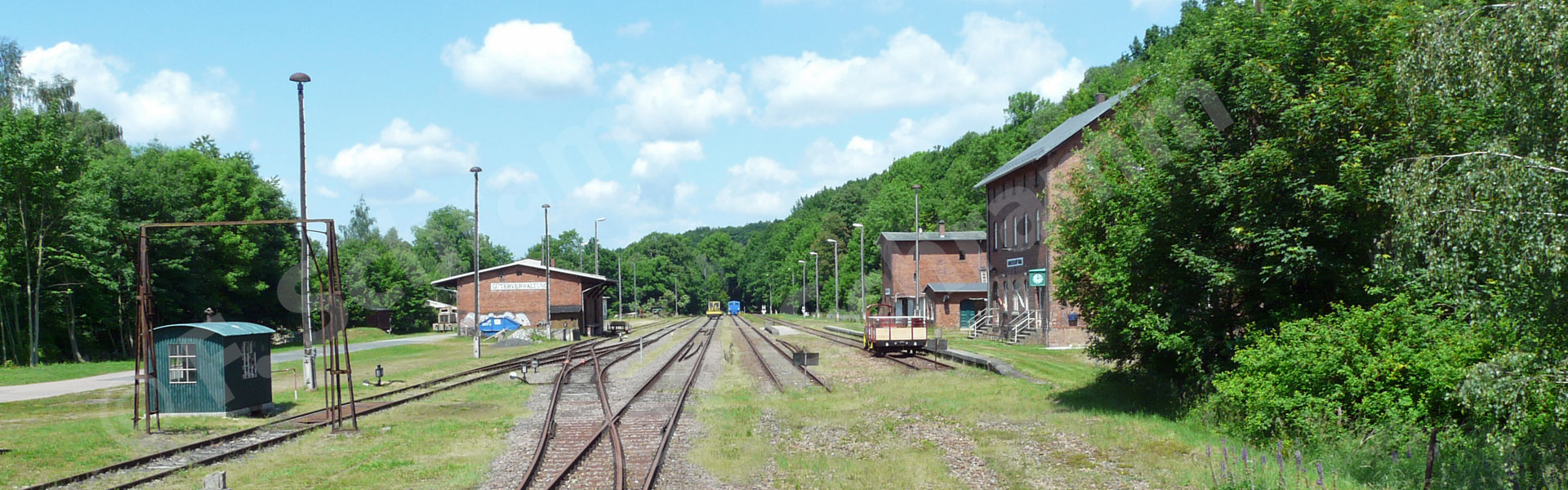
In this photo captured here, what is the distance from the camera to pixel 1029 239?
43812mm

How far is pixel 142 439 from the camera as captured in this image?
1598cm

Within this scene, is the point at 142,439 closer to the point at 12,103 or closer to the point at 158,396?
the point at 158,396

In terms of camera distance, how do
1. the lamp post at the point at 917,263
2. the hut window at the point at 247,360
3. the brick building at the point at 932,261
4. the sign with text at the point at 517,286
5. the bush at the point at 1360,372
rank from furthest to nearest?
the brick building at the point at 932,261 → the sign with text at the point at 517,286 → the lamp post at the point at 917,263 → the hut window at the point at 247,360 → the bush at the point at 1360,372

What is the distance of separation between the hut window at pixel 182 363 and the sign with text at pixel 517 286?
47.9m

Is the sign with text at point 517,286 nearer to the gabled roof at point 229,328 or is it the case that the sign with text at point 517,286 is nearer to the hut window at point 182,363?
the gabled roof at point 229,328

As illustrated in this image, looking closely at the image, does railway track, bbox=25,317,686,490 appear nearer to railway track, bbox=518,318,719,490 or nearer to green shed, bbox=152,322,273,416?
green shed, bbox=152,322,273,416

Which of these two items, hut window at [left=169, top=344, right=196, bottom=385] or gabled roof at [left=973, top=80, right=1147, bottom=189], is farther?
gabled roof at [left=973, top=80, right=1147, bottom=189]

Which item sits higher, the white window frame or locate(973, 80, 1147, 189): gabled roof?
locate(973, 80, 1147, 189): gabled roof

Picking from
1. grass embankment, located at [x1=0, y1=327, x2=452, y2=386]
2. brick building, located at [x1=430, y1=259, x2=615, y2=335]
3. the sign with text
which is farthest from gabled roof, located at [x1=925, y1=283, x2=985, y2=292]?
grass embankment, located at [x1=0, y1=327, x2=452, y2=386]

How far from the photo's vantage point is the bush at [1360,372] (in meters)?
12.0

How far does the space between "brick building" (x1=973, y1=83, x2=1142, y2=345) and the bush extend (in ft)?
65.6

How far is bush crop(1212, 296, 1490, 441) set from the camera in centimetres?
1205

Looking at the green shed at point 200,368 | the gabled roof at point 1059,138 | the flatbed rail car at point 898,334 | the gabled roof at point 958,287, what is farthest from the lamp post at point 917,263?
the green shed at point 200,368

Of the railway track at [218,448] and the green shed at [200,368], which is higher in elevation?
the green shed at [200,368]
